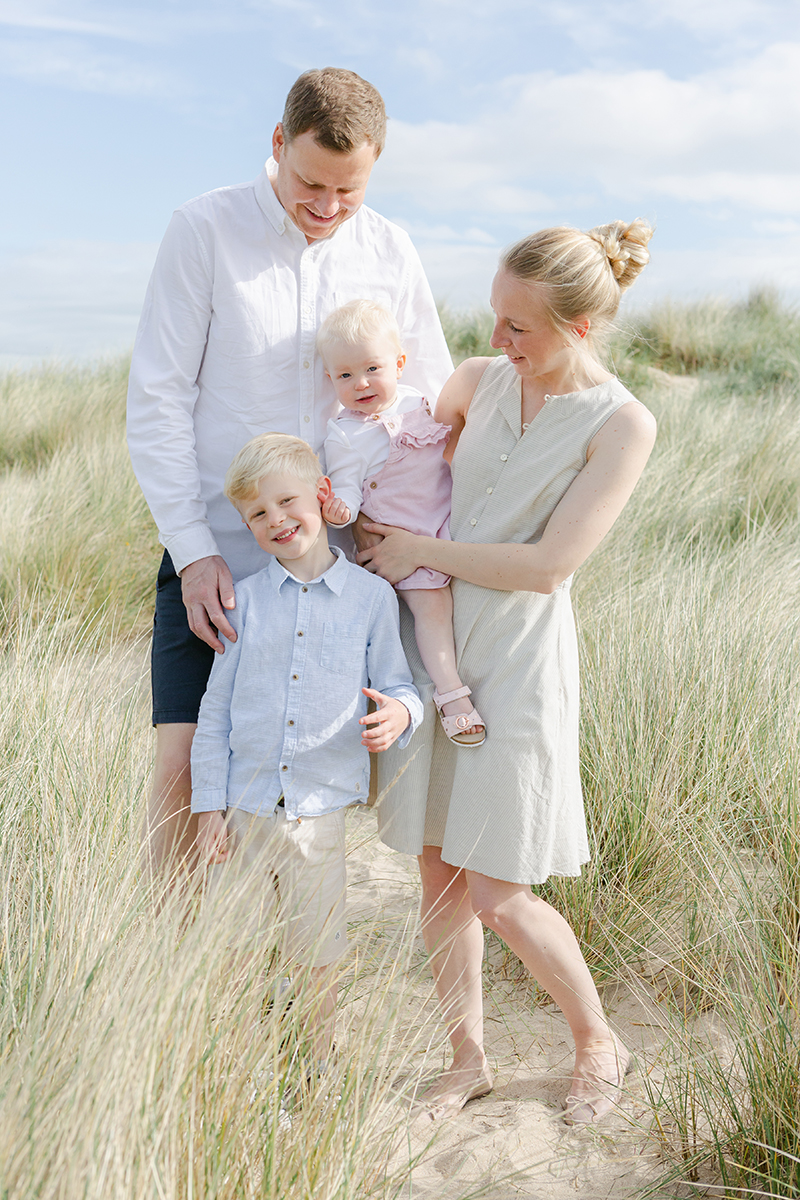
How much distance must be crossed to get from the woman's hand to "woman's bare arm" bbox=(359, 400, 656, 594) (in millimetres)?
139

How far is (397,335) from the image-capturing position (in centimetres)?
243

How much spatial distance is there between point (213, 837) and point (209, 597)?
0.58 metres

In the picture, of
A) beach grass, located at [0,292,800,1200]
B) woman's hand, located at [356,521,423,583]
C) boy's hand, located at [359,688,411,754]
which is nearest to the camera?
beach grass, located at [0,292,800,1200]

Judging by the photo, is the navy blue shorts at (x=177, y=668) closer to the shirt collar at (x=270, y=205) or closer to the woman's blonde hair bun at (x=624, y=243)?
the shirt collar at (x=270, y=205)

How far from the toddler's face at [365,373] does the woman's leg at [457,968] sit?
116cm

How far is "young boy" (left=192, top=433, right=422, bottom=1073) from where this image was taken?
2.21 m

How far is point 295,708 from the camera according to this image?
2229 mm

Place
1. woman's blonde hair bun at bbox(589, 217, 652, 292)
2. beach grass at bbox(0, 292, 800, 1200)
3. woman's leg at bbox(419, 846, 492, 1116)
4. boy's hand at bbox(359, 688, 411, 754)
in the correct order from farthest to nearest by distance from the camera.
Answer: woman's leg at bbox(419, 846, 492, 1116), woman's blonde hair bun at bbox(589, 217, 652, 292), boy's hand at bbox(359, 688, 411, 754), beach grass at bbox(0, 292, 800, 1200)

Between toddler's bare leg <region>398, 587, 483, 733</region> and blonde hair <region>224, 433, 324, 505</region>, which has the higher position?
blonde hair <region>224, 433, 324, 505</region>

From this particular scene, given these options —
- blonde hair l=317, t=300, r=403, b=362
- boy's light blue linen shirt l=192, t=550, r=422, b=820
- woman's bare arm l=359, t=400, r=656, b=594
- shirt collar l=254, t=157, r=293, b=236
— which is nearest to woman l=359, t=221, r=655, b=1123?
woman's bare arm l=359, t=400, r=656, b=594

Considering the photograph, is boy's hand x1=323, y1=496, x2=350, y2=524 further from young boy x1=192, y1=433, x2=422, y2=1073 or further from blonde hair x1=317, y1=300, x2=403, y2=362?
blonde hair x1=317, y1=300, x2=403, y2=362

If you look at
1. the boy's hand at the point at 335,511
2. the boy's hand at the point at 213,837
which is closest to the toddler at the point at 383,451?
the boy's hand at the point at 335,511

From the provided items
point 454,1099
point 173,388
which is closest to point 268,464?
point 173,388

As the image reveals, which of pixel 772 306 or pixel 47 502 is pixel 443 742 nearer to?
pixel 47 502
